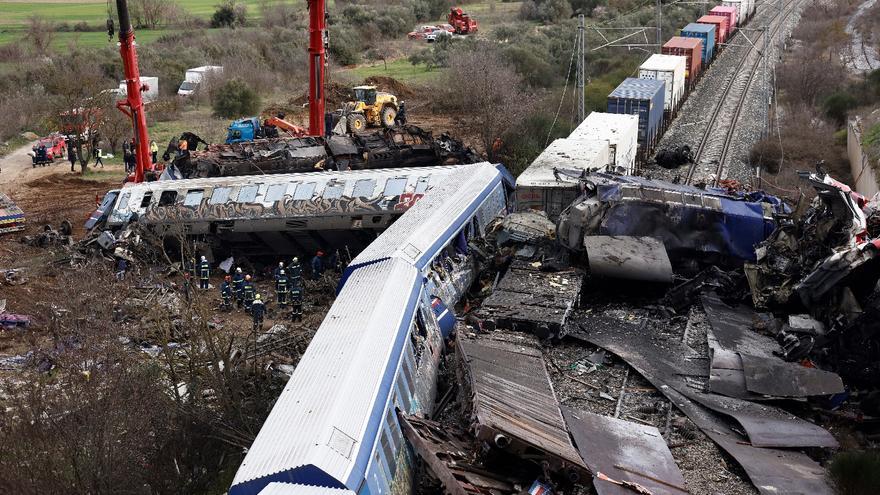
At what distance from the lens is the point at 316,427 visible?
9883mm

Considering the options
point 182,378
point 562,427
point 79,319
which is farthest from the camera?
point 182,378

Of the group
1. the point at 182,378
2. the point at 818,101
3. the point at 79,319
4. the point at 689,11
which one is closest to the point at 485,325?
the point at 182,378

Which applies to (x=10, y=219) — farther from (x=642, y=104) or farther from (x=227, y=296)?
(x=642, y=104)

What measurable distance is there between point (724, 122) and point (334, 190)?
20658 millimetres

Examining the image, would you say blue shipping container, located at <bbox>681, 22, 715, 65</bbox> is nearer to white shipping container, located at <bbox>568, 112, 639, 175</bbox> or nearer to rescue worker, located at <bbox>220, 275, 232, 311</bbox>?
white shipping container, located at <bbox>568, 112, 639, 175</bbox>

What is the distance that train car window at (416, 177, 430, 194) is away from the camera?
22625mm

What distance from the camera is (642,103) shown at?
30.7 meters

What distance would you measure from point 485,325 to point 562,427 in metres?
4.06

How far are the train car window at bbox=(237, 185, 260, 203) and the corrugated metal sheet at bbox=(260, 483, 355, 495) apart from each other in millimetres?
14774

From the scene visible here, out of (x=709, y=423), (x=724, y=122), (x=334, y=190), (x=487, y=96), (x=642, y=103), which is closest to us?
(x=709, y=423)

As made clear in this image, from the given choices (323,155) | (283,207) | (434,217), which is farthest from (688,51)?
(434,217)

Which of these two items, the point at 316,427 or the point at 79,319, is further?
the point at 79,319

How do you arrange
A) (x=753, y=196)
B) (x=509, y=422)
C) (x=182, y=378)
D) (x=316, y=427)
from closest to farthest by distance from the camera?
1. (x=316, y=427)
2. (x=509, y=422)
3. (x=182, y=378)
4. (x=753, y=196)

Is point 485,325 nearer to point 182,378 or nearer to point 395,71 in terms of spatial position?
point 182,378
